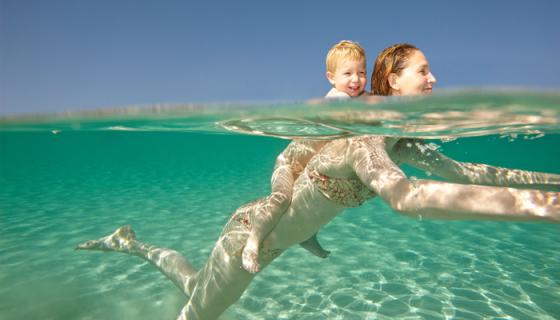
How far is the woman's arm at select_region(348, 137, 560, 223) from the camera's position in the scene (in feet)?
6.97

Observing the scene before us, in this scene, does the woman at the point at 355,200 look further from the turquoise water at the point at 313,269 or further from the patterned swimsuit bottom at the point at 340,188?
the turquoise water at the point at 313,269

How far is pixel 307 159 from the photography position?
14.9ft

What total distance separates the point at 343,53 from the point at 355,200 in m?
2.03

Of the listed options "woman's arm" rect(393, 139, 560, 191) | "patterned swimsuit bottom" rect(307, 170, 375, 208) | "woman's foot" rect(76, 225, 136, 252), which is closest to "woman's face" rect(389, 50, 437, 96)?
"woman's arm" rect(393, 139, 560, 191)

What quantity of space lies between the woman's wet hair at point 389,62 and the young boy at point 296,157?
0.37 metres

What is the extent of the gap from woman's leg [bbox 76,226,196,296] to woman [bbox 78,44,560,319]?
0.06 feet

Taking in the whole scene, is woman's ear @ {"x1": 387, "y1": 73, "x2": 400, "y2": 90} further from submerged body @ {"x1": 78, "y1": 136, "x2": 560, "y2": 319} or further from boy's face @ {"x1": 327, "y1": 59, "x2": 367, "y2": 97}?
submerged body @ {"x1": 78, "y1": 136, "x2": 560, "y2": 319}

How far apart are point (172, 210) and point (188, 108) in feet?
20.3

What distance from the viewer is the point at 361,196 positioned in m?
4.02

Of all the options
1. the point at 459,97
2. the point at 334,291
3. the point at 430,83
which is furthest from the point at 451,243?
the point at 430,83

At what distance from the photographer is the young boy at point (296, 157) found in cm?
407

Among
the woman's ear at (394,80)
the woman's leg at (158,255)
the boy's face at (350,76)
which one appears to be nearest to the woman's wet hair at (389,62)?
the woman's ear at (394,80)

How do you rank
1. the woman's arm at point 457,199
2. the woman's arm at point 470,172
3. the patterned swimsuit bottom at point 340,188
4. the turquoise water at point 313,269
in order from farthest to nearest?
1. the turquoise water at point 313,269
2. the woman's arm at point 470,172
3. the patterned swimsuit bottom at point 340,188
4. the woman's arm at point 457,199

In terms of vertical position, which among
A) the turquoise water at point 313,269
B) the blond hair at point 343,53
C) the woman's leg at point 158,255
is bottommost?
the turquoise water at point 313,269
